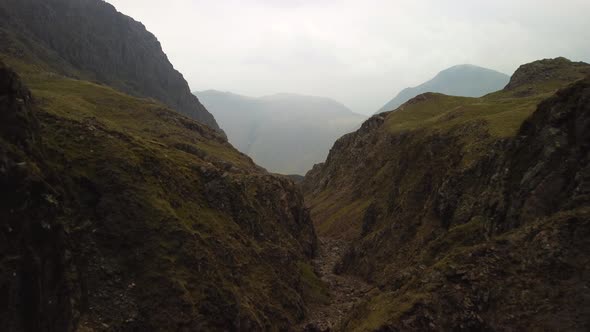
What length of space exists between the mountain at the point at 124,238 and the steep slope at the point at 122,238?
0.35ft

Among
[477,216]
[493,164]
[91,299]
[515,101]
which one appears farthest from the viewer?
[515,101]

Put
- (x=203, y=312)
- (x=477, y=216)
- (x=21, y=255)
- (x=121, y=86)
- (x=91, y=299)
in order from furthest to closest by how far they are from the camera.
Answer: (x=121, y=86) → (x=477, y=216) → (x=203, y=312) → (x=91, y=299) → (x=21, y=255)

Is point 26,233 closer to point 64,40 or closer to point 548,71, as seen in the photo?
point 548,71

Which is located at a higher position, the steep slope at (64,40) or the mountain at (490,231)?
the steep slope at (64,40)

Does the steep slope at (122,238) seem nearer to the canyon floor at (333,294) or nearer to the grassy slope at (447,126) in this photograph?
the canyon floor at (333,294)

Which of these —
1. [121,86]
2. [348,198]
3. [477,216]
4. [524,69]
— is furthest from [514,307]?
[121,86]

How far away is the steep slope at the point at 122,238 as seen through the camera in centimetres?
2773

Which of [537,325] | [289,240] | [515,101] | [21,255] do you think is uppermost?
[515,101]

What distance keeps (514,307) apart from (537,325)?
1.93m

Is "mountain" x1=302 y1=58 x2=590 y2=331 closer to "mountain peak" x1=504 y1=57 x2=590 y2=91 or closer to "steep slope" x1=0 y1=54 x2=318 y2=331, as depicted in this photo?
"steep slope" x1=0 y1=54 x2=318 y2=331

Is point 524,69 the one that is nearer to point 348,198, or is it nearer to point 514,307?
point 348,198

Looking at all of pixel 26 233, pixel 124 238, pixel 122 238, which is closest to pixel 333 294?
pixel 124 238

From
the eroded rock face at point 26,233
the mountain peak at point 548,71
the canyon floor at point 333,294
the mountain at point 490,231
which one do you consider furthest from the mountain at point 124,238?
the mountain peak at point 548,71

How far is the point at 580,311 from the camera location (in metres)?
27.2
